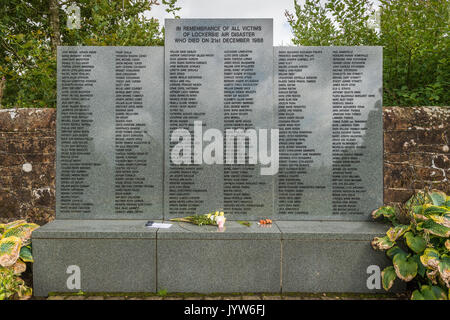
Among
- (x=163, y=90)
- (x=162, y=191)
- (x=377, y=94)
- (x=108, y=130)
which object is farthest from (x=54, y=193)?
(x=377, y=94)

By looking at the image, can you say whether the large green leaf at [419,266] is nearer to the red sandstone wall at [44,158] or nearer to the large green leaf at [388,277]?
the large green leaf at [388,277]

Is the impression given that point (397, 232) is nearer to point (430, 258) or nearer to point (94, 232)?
point (430, 258)

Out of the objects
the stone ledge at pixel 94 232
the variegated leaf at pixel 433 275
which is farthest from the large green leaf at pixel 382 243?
the stone ledge at pixel 94 232

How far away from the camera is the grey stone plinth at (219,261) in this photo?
372 centimetres

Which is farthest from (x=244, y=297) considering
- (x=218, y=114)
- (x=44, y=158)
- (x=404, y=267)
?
(x=44, y=158)

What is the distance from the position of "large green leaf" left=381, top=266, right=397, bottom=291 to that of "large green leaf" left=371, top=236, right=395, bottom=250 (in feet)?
0.96

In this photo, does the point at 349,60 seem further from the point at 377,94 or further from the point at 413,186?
the point at 413,186

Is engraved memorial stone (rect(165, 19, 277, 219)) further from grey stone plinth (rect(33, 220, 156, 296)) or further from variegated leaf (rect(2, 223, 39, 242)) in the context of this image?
variegated leaf (rect(2, 223, 39, 242))

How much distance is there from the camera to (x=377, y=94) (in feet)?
14.3

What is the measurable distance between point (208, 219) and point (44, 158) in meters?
2.86

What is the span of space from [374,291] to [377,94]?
3004 millimetres

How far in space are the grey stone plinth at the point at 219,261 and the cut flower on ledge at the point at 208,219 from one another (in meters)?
0.26

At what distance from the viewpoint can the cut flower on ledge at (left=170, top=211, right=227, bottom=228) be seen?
3.96 meters

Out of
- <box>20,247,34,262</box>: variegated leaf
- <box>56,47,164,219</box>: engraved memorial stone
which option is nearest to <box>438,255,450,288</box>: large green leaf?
<box>56,47,164,219</box>: engraved memorial stone
